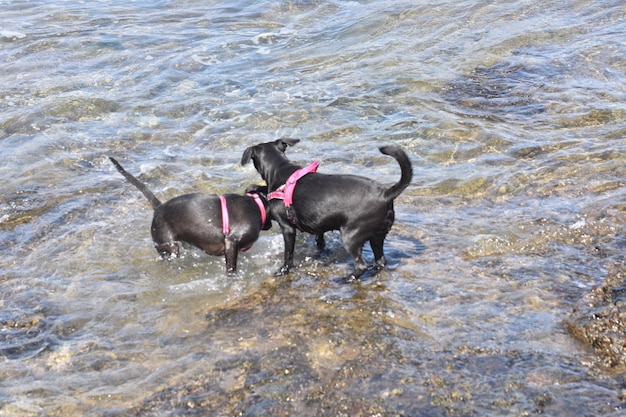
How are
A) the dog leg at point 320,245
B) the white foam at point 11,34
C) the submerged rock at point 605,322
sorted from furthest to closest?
the white foam at point 11,34 < the dog leg at point 320,245 < the submerged rock at point 605,322

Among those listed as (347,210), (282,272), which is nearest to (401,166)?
(347,210)

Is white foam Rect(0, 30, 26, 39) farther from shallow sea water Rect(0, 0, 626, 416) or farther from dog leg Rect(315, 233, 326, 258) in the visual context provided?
dog leg Rect(315, 233, 326, 258)

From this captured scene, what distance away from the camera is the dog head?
6809mm

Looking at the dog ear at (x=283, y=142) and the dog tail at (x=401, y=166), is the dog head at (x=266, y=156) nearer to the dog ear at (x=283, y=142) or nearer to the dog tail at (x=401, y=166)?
the dog ear at (x=283, y=142)

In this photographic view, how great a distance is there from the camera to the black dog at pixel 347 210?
565 centimetres

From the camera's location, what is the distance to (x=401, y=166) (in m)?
5.45

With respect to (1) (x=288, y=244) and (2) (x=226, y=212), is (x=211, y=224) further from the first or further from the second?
(1) (x=288, y=244)

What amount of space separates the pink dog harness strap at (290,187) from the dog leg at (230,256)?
0.59 m

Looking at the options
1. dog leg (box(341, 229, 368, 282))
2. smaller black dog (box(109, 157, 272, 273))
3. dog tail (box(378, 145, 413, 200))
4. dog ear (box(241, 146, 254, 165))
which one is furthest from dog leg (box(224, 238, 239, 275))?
dog tail (box(378, 145, 413, 200))

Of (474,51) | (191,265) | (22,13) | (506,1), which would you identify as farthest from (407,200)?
(22,13)

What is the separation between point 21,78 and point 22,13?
526 cm

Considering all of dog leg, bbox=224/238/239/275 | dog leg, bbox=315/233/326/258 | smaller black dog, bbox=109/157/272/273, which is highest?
smaller black dog, bbox=109/157/272/273

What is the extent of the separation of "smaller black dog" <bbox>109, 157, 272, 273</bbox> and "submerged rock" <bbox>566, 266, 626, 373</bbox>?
3.04 metres

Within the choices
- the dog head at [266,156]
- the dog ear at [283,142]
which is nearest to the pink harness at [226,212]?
the dog head at [266,156]
